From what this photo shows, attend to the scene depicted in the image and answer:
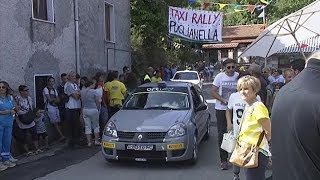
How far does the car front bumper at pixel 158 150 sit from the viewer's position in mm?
7602

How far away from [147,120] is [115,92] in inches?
123

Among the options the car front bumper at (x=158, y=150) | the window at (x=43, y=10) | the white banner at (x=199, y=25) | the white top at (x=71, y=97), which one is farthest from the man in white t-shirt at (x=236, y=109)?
the white banner at (x=199, y=25)

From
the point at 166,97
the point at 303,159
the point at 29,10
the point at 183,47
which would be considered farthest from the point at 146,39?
the point at 303,159

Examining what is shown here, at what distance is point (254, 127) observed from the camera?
4.80 m

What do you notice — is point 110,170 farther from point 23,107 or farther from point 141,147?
point 23,107

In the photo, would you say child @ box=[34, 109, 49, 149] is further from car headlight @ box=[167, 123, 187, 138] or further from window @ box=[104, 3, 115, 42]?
window @ box=[104, 3, 115, 42]

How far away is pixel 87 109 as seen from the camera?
10109 mm

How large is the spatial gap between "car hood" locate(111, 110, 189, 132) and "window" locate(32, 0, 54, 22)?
4.19m

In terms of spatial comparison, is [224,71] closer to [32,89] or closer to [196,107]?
[196,107]

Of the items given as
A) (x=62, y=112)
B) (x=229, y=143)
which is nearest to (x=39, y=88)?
(x=62, y=112)

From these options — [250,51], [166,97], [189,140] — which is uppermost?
[250,51]

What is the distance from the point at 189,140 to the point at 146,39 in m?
18.2

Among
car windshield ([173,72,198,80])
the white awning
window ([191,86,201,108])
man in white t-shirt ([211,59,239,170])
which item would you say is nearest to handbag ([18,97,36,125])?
window ([191,86,201,108])

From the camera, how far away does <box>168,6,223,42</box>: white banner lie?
15406 millimetres
